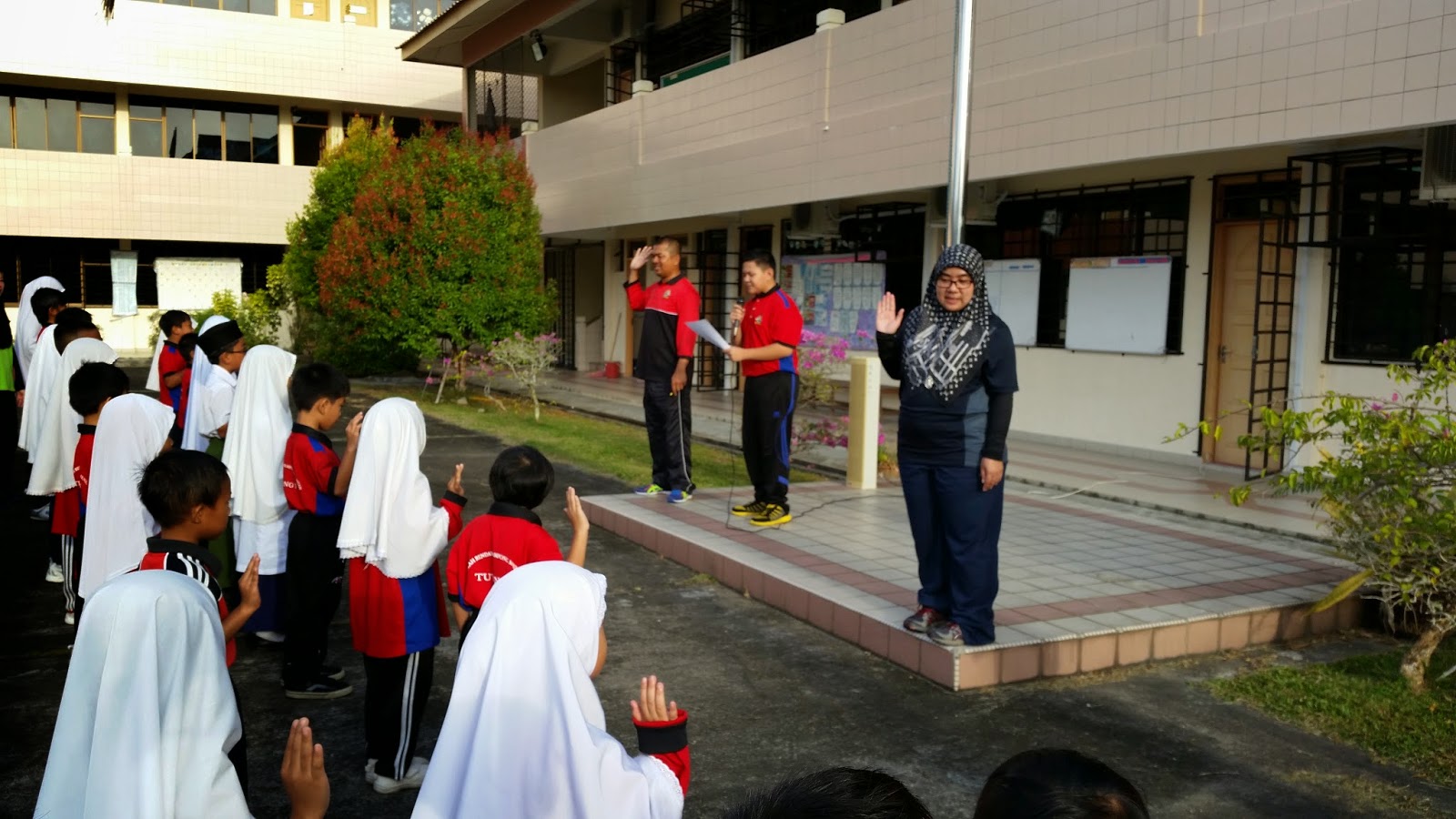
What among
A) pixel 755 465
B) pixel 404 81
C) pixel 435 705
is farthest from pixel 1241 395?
pixel 404 81

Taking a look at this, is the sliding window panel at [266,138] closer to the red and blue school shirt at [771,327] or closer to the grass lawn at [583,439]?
the grass lawn at [583,439]

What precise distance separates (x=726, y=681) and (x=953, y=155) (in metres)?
3.23

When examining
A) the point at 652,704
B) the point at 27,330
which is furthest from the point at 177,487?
the point at 27,330

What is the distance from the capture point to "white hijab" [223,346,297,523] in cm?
490

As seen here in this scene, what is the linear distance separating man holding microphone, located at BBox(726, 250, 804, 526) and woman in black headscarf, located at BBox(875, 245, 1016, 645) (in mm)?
2394

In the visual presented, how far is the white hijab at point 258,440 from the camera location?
4898 mm

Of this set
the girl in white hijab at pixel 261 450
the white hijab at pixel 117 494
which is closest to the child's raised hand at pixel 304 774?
the white hijab at pixel 117 494

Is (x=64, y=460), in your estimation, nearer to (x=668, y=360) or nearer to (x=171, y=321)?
(x=171, y=321)

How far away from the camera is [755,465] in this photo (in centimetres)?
779

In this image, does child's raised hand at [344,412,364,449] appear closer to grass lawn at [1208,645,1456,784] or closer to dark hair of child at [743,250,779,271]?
grass lawn at [1208,645,1456,784]

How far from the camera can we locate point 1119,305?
11.6 meters

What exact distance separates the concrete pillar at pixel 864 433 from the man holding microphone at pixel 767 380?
5.98 feet

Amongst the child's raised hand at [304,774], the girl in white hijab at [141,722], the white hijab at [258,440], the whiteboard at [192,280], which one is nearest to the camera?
the child's raised hand at [304,774]

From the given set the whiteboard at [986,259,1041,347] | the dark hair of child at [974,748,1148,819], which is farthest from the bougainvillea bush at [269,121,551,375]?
the dark hair of child at [974,748,1148,819]
